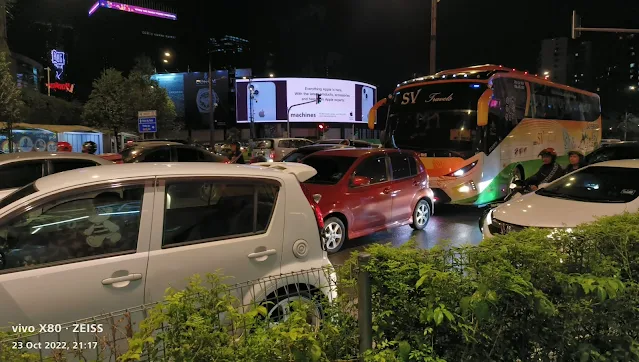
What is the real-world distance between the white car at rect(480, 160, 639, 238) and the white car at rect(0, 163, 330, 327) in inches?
140

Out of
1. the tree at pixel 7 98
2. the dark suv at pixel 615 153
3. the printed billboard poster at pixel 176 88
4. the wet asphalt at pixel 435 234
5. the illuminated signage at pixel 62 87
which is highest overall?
the printed billboard poster at pixel 176 88

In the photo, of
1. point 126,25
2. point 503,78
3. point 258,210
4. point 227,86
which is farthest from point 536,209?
point 126,25

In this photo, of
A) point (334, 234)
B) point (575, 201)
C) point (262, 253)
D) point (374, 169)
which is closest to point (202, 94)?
point (374, 169)

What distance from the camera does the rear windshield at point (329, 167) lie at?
26.6 ft

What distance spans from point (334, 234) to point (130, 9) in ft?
217

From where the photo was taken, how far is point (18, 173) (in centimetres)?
749

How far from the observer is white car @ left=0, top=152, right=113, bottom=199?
7.33m

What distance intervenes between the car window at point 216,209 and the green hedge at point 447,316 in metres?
1.07

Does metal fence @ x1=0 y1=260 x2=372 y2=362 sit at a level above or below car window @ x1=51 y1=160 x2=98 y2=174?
below

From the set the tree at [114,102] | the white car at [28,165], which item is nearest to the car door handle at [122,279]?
the white car at [28,165]

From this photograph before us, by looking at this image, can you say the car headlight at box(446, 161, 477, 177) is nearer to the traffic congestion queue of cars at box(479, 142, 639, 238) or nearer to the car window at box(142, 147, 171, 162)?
the traffic congestion queue of cars at box(479, 142, 639, 238)

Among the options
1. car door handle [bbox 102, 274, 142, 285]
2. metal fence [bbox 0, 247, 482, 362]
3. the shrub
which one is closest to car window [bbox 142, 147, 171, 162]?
car door handle [bbox 102, 274, 142, 285]

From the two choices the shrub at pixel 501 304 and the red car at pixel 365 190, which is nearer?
the shrub at pixel 501 304

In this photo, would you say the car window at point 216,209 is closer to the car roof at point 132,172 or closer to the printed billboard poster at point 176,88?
the car roof at point 132,172
